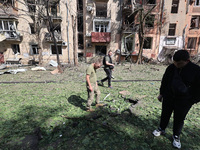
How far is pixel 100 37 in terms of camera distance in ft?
57.8

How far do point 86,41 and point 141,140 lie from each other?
17497mm

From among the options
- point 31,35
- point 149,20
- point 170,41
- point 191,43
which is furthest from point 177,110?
point 191,43

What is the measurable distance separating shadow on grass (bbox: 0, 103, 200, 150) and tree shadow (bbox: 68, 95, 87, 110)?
0.71m

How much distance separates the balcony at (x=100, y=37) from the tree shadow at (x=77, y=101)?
560 inches

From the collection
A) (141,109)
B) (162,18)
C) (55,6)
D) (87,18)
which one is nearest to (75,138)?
(141,109)

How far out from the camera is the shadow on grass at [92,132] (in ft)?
7.67

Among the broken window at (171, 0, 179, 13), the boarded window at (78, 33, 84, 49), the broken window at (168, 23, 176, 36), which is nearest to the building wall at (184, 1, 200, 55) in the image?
the broken window at (171, 0, 179, 13)

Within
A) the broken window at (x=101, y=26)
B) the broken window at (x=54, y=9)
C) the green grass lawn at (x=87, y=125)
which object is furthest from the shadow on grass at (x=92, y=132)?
the broken window at (x=54, y=9)

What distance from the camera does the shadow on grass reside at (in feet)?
7.67

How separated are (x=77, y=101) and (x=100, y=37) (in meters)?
14.9

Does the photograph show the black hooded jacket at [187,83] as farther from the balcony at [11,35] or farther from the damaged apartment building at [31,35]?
the balcony at [11,35]

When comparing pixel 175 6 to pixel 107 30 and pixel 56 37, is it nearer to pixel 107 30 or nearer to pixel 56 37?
pixel 107 30

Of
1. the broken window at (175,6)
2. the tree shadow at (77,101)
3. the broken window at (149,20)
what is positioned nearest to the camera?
the tree shadow at (77,101)

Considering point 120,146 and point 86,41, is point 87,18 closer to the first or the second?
A: point 86,41
